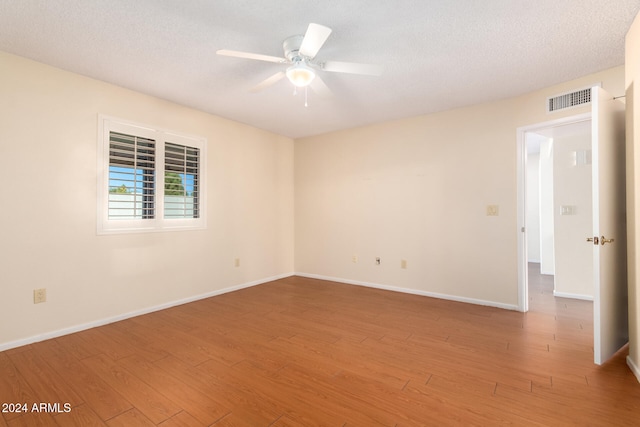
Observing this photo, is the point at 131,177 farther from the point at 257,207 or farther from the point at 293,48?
the point at 293,48

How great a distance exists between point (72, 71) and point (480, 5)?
3473 mm

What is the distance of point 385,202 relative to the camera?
434 cm

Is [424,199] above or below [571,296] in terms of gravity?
above

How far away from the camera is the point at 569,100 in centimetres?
298

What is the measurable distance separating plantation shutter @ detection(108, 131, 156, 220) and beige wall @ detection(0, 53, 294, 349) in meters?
0.18

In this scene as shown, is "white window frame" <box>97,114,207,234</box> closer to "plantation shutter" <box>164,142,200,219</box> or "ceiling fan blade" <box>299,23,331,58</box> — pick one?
"plantation shutter" <box>164,142,200,219</box>

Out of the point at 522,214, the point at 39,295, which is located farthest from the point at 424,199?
the point at 39,295

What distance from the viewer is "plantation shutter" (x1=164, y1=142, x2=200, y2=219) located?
352 centimetres

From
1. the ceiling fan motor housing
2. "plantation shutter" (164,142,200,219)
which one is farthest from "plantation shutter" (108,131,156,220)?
the ceiling fan motor housing

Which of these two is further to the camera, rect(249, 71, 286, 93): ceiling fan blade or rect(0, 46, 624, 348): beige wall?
rect(0, 46, 624, 348): beige wall

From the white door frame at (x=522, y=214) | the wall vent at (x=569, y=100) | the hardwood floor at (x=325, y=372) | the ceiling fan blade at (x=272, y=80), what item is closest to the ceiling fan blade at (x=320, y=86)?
the ceiling fan blade at (x=272, y=80)

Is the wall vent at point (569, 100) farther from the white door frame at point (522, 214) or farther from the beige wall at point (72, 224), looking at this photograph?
the beige wall at point (72, 224)

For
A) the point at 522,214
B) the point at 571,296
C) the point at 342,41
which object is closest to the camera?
the point at 342,41

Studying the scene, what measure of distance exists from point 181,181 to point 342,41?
8.35 ft
